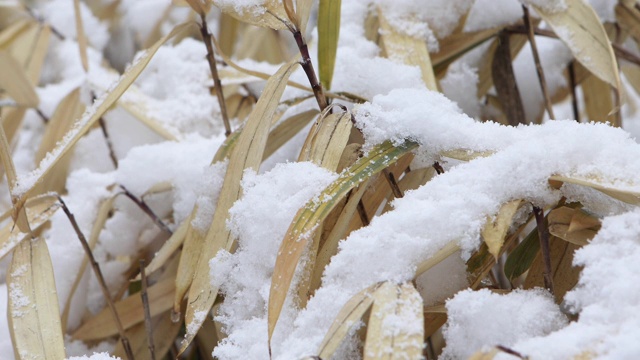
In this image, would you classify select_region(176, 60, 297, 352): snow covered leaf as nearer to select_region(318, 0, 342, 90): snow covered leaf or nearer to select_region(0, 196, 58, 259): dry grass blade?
select_region(318, 0, 342, 90): snow covered leaf

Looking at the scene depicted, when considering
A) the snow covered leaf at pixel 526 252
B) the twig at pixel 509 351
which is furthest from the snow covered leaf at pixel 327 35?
the twig at pixel 509 351

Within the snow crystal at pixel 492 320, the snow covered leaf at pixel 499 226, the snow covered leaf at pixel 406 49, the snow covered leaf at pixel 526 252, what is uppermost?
the snow covered leaf at pixel 406 49

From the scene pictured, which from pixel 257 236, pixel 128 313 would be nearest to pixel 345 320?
pixel 257 236

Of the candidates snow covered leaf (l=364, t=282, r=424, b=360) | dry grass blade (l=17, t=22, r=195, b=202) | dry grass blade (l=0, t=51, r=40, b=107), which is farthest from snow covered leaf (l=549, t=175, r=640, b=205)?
dry grass blade (l=0, t=51, r=40, b=107)

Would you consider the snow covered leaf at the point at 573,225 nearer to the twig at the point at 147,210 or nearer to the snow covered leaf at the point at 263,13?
the snow covered leaf at the point at 263,13

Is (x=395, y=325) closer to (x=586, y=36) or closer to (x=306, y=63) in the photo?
(x=306, y=63)

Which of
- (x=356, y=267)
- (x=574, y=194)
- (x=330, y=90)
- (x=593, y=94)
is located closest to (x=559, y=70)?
(x=593, y=94)

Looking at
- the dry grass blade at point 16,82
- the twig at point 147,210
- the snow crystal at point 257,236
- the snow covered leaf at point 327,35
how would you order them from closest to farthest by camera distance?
the snow crystal at point 257,236 → the snow covered leaf at point 327,35 → the twig at point 147,210 → the dry grass blade at point 16,82
